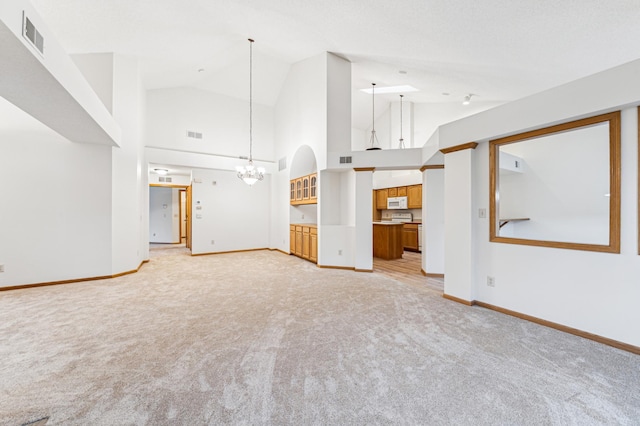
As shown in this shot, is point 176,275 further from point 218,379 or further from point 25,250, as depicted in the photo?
point 218,379

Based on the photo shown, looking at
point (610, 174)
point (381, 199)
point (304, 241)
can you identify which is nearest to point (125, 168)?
point (304, 241)

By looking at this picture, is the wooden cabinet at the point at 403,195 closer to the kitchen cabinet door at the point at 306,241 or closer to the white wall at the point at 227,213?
the kitchen cabinet door at the point at 306,241

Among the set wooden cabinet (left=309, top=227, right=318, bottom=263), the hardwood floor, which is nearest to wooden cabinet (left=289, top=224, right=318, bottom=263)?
wooden cabinet (left=309, top=227, right=318, bottom=263)

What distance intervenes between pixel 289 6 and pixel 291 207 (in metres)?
4.82

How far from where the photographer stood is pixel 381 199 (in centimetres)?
961

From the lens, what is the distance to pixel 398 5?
3.16 m

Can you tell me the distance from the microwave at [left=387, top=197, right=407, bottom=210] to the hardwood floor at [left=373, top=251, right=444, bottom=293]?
1.94 metres

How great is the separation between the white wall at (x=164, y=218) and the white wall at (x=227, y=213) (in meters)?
3.69

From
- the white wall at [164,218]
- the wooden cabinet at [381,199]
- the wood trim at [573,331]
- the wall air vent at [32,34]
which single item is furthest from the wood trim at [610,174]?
the white wall at [164,218]

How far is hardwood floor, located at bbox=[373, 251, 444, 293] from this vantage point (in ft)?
15.2

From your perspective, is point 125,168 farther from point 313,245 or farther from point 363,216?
point 363,216

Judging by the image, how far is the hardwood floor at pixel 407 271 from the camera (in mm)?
4625

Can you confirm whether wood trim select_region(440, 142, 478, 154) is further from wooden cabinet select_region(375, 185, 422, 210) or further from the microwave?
the microwave

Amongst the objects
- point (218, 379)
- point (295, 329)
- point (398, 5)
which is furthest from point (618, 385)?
point (398, 5)
